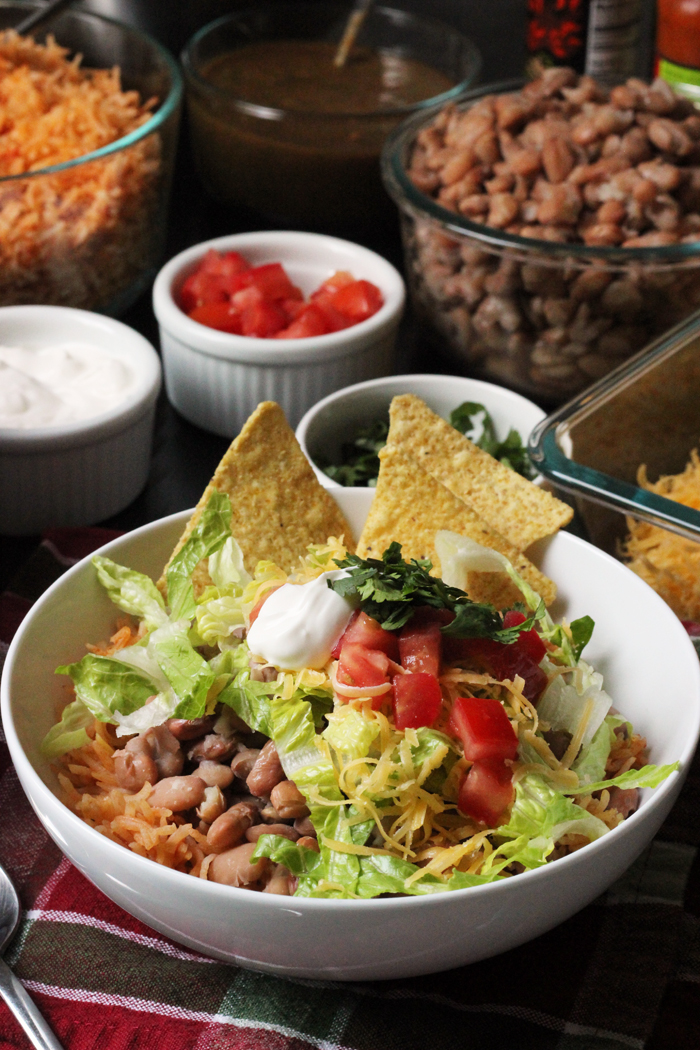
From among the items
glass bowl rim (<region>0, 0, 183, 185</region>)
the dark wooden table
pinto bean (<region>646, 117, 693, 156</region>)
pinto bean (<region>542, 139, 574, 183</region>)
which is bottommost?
the dark wooden table

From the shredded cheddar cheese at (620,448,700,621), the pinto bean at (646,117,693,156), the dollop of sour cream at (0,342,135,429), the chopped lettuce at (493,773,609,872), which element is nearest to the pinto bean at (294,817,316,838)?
the chopped lettuce at (493,773,609,872)

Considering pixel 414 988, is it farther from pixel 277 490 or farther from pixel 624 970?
pixel 277 490

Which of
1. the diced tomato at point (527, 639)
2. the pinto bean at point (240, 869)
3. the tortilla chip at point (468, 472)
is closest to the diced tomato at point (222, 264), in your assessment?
the tortilla chip at point (468, 472)

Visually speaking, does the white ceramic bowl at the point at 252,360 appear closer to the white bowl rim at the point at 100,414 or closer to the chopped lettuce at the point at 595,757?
the white bowl rim at the point at 100,414

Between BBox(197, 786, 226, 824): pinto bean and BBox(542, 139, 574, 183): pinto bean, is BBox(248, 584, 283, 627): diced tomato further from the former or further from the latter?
BBox(542, 139, 574, 183): pinto bean

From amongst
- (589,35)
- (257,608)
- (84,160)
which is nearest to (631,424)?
(257,608)

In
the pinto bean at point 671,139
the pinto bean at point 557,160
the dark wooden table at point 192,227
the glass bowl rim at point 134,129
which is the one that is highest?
the pinto bean at point 671,139

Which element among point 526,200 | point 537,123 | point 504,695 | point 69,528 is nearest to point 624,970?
point 504,695
